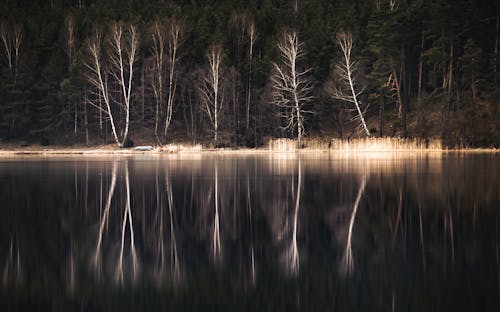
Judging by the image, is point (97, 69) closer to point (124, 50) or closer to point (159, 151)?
point (124, 50)

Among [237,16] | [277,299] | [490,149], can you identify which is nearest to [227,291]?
[277,299]

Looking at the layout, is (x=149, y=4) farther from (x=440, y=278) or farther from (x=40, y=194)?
(x=440, y=278)

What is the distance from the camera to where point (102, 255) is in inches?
435

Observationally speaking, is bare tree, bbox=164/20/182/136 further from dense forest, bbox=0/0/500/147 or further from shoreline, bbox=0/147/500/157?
shoreline, bbox=0/147/500/157

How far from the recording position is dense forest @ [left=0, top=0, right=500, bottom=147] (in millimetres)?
58625

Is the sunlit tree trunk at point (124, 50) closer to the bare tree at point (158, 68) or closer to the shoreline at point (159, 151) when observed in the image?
the bare tree at point (158, 68)

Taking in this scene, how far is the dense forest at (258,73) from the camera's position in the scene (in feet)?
192

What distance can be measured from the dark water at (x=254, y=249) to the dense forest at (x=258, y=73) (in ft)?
130

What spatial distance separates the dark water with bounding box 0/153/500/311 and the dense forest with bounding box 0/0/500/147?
39.8m

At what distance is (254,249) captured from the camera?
1129 centimetres

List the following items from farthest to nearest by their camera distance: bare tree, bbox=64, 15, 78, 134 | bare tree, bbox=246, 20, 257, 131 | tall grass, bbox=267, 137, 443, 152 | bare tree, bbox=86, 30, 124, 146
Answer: bare tree, bbox=64, 15, 78, 134 < bare tree, bbox=246, 20, 257, 131 < bare tree, bbox=86, 30, 124, 146 < tall grass, bbox=267, 137, 443, 152

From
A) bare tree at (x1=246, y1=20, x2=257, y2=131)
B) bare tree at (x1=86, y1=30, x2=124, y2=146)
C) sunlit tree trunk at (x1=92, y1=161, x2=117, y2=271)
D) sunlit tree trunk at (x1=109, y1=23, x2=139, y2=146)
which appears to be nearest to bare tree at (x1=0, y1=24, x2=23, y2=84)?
bare tree at (x1=86, y1=30, x2=124, y2=146)

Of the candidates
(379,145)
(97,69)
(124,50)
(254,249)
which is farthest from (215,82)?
(254,249)

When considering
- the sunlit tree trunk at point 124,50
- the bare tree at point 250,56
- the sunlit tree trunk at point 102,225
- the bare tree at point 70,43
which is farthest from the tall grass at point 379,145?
the sunlit tree trunk at point 102,225
